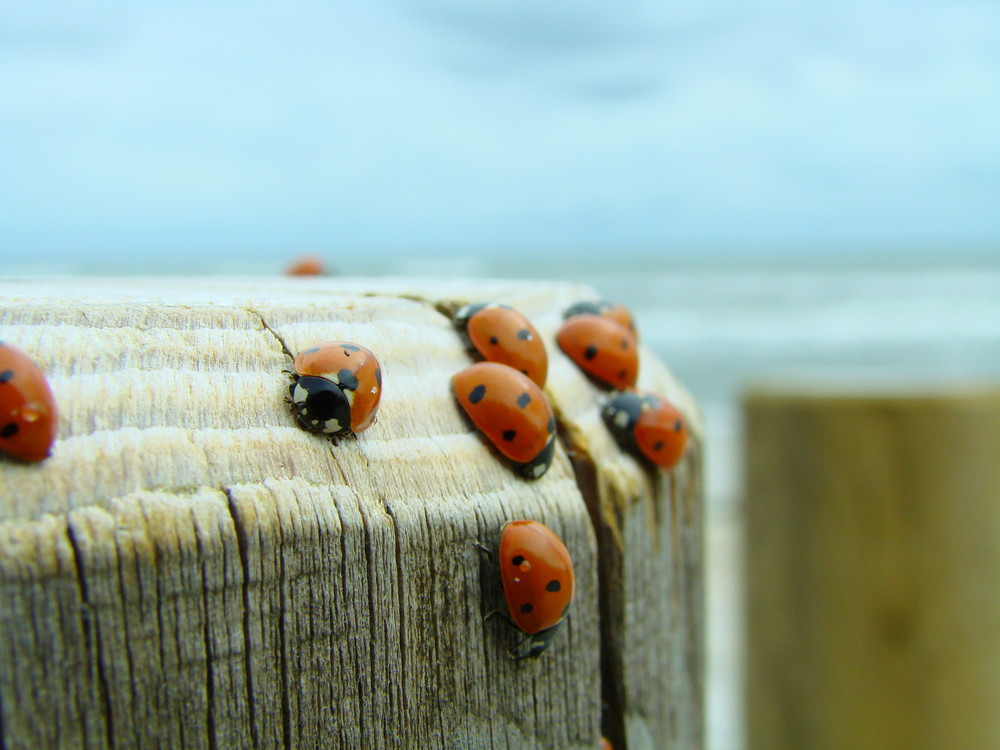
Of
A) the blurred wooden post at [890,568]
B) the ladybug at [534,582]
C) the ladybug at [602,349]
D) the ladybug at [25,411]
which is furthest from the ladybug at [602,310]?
the blurred wooden post at [890,568]

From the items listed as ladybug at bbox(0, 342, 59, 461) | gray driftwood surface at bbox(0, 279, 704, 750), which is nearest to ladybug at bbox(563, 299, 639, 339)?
gray driftwood surface at bbox(0, 279, 704, 750)

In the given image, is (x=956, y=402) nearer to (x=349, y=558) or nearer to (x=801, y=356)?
(x=349, y=558)

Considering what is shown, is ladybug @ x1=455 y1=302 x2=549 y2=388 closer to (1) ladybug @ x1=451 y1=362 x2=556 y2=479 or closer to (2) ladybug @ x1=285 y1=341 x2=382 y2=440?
(1) ladybug @ x1=451 y1=362 x2=556 y2=479

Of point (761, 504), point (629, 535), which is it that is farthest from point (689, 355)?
point (629, 535)

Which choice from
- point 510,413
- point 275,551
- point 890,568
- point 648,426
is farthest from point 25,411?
point 890,568

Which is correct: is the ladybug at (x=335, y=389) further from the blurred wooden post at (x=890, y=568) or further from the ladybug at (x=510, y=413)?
the blurred wooden post at (x=890, y=568)

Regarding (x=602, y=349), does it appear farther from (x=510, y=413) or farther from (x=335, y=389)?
(x=335, y=389)
